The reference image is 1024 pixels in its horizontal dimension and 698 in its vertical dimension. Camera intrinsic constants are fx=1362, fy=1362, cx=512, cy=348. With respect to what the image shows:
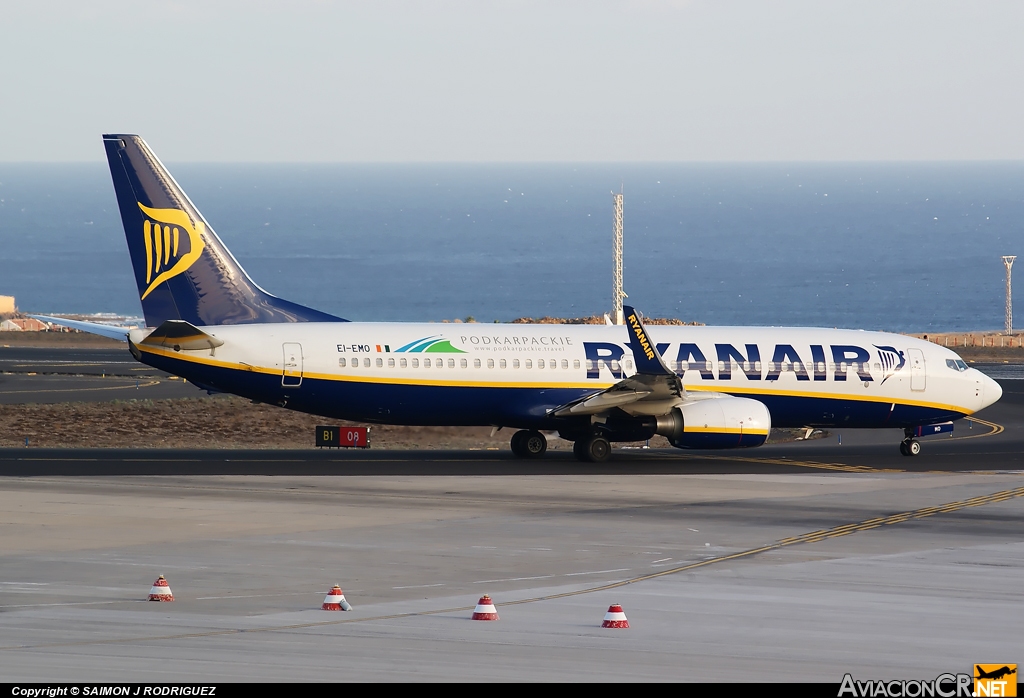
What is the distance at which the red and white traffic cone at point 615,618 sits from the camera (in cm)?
1827

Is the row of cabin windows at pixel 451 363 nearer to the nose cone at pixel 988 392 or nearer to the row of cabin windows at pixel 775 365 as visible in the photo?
the row of cabin windows at pixel 775 365

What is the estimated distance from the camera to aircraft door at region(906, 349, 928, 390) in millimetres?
40875

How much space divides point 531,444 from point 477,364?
3.41 m

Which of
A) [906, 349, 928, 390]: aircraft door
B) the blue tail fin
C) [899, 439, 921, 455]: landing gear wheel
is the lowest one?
[899, 439, 921, 455]: landing gear wheel

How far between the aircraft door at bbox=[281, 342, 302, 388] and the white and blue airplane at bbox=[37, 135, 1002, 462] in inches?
1.5

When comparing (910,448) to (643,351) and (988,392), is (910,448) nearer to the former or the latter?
(988,392)

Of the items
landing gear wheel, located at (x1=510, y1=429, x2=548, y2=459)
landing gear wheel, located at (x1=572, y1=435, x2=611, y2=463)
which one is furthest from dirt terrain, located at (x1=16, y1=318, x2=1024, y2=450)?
landing gear wheel, located at (x1=572, y1=435, x2=611, y2=463)

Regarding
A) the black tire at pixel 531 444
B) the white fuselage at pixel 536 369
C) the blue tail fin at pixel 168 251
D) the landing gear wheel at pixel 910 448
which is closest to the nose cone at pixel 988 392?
the white fuselage at pixel 536 369

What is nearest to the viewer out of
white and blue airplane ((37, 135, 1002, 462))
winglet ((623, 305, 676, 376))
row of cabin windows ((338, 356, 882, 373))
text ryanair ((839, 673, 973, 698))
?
text ryanair ((839, 673, 973, 698))

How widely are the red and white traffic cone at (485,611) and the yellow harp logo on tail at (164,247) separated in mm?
19771

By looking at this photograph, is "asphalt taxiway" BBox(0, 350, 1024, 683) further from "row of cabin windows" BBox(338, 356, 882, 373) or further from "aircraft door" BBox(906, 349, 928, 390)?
"aircraft door" BBox(906, 349, 928, 390)

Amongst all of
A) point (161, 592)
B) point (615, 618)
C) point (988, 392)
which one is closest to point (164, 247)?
point (161, 592)

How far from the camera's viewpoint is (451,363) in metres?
37.2

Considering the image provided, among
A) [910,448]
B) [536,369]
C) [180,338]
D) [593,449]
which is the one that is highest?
[180,338]
